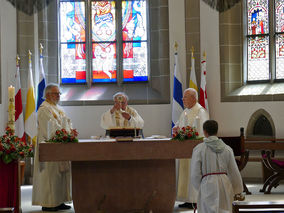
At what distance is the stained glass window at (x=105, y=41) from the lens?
45.9ft

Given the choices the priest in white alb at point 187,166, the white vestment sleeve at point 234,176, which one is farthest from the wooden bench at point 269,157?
the white vestment sleeve at point 234,176

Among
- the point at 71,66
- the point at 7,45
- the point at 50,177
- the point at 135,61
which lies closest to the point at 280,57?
the point at 135,61

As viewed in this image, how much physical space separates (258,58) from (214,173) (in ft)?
25.2

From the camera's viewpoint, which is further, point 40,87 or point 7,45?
point 7,45

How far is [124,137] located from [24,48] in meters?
6.34

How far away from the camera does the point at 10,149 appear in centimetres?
747

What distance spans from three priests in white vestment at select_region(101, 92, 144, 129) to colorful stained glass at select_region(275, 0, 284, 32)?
5596mm

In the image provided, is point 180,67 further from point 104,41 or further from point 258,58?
point 104,41

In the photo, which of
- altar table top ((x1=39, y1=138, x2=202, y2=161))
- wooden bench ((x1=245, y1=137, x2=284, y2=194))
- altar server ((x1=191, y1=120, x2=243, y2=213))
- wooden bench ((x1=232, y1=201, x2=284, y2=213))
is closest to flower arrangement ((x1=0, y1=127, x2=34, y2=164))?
→ altar table top ((x1=39, y1=138, x2=202, y2=161))

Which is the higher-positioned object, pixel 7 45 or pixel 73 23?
pixel 73 23

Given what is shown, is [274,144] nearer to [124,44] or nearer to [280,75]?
[280,75]

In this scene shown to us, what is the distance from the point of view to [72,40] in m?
14.1

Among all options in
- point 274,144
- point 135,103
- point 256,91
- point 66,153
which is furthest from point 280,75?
point 66,153

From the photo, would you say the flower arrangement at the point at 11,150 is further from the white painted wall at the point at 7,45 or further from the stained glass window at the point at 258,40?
the stained glass window at the point at 258,40
